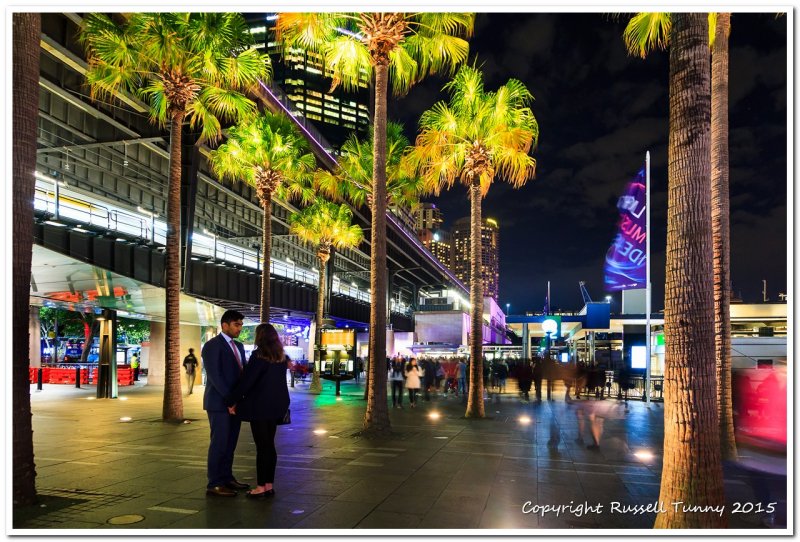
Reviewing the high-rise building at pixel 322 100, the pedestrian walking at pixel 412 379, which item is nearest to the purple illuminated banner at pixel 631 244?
the pedestrian walking at pixel 412 379

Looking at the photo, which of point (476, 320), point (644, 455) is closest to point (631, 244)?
point (476, 320)

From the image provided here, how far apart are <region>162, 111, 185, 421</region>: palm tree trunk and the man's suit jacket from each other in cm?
877

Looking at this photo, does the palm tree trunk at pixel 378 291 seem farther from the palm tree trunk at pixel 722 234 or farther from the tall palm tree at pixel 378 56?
the palm tree trunk at pixel 722 234

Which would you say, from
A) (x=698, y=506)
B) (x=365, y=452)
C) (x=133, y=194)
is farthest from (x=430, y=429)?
(x=133, y=194)

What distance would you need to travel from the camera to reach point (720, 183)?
36.3ft

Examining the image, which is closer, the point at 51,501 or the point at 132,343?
the point at 51,501

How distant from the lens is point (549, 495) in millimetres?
7281

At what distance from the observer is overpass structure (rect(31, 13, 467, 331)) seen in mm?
19297

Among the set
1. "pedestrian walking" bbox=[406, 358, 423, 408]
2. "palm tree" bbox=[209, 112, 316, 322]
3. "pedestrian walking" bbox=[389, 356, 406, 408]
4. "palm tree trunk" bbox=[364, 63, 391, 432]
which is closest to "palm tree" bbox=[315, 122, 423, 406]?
"palm tree" bbox=[209, 112, 316, 322]

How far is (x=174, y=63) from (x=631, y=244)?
1455 centimetres

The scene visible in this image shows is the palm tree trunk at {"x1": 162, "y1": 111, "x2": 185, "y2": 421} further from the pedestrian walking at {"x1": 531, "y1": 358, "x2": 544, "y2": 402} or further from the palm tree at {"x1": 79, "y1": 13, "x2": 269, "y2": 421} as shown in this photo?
the pedestrian walking at {"x1": 531, "y1": 358, "x2": 544, "y2": 402}

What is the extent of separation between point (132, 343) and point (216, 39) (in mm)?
54343

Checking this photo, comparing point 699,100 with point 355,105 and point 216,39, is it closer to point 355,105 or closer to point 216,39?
point 216,39

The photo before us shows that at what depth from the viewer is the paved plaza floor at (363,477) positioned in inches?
241
